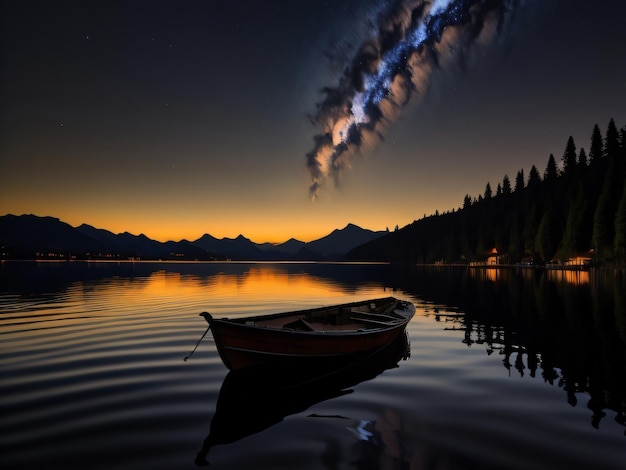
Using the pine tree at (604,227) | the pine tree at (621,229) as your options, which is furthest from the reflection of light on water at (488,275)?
the pine tree at (621,229)

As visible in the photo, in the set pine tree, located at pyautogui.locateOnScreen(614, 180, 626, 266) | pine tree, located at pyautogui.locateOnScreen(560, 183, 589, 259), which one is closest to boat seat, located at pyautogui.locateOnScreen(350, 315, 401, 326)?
pine tree, located at pyautogui.locateOnScreen(614, 180, 626, 266)

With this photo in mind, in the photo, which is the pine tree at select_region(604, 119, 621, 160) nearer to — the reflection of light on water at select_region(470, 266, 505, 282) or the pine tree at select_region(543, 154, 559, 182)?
the pine tree at select_region(543, 154, 559, 182)

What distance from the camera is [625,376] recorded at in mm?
14086

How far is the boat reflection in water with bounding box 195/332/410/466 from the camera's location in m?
10.0

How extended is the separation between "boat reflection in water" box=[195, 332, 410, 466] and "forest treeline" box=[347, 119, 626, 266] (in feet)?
291

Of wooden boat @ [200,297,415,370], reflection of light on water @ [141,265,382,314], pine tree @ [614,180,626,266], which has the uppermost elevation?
pine tree @ [614,180,626,266]

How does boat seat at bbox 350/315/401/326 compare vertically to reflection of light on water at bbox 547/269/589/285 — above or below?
below

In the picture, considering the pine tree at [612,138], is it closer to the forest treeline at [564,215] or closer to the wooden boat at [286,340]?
the forest treeline at [564,215]

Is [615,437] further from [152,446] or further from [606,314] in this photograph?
[606,314]

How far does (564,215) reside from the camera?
121 metres

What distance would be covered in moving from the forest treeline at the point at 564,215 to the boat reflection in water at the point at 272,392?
88697mm

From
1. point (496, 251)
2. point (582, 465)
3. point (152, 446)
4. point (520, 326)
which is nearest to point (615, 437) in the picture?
point (582, 465)

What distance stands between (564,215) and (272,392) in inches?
5322

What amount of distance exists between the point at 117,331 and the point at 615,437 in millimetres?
23416
